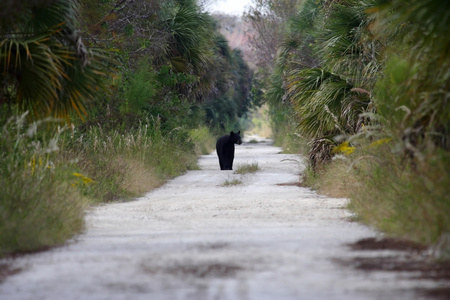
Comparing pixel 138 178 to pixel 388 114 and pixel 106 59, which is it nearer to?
pixel 106 59

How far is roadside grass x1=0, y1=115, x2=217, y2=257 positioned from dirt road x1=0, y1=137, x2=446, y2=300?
13.7 inches

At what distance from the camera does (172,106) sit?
2423cm

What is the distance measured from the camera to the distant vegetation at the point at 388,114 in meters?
7.44

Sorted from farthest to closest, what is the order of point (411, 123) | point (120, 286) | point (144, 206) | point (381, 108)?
point (144, 206)
point (381, 108)
point (411, 123)
point (120, 286)

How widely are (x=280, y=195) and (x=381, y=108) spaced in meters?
4.08

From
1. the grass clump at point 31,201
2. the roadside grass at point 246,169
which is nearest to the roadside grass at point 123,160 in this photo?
the roadside grass at point 246,169

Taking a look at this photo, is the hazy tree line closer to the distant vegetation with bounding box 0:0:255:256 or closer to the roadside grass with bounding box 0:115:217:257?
the distant vegetation with bounding box 0:0:255:256

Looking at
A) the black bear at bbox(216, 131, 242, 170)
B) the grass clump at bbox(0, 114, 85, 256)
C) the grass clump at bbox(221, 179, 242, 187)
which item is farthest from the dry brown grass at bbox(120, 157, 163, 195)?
the black bear at bbox(216, 131, 242, 170)

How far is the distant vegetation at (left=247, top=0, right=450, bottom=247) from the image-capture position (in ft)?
24.4

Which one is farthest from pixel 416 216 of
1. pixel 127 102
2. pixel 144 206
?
pixel 127 102

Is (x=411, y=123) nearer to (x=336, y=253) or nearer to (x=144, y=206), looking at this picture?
(x=336, y=253)

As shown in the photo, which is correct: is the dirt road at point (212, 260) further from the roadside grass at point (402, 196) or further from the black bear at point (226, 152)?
the black bear at point (226, 152)

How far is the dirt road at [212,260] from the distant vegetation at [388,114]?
0.52m

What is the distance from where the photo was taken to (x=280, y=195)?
1428 centimetres
